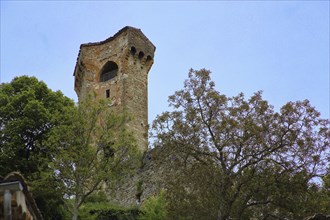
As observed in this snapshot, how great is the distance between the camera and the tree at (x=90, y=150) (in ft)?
60.3

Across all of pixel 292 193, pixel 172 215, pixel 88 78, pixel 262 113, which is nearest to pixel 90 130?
pixel 172 215

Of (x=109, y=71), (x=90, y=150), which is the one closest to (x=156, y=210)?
(x=90, y=150)

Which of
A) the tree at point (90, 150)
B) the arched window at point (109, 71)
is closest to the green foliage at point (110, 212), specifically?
the tree at point (90, 150)

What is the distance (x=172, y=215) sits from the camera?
16.6m

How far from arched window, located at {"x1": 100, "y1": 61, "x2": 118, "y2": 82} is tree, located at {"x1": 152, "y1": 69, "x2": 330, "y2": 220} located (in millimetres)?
20785

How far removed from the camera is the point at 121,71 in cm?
3634

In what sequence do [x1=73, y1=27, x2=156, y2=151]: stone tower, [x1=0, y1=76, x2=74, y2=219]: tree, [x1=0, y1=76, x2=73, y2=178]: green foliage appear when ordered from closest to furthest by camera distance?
[x1=0, y1=76, x2=74, y2=219]: tree < [x1=0, y1=76, x2=73, y2=178]: green foliage < [x1=73, y1=27, x2=156, y2=151]: stone tower

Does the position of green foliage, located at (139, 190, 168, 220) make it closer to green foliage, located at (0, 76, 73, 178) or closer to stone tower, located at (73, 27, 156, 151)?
green foliage, located at (0, 76, 73, 178)

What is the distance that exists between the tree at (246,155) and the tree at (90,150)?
2683mm

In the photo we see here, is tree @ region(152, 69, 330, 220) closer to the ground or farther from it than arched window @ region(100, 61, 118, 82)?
closer to the ground

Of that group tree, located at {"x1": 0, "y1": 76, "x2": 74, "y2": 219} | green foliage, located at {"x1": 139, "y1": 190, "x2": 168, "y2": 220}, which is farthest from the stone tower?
green foliage, located at {"x1": 139, "y1": 190, "x2": 168, "y2": 220}

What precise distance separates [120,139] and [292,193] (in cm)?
655

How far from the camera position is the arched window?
37344 millimetres

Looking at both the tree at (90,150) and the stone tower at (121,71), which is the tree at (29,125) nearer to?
the tree at (90,150)
